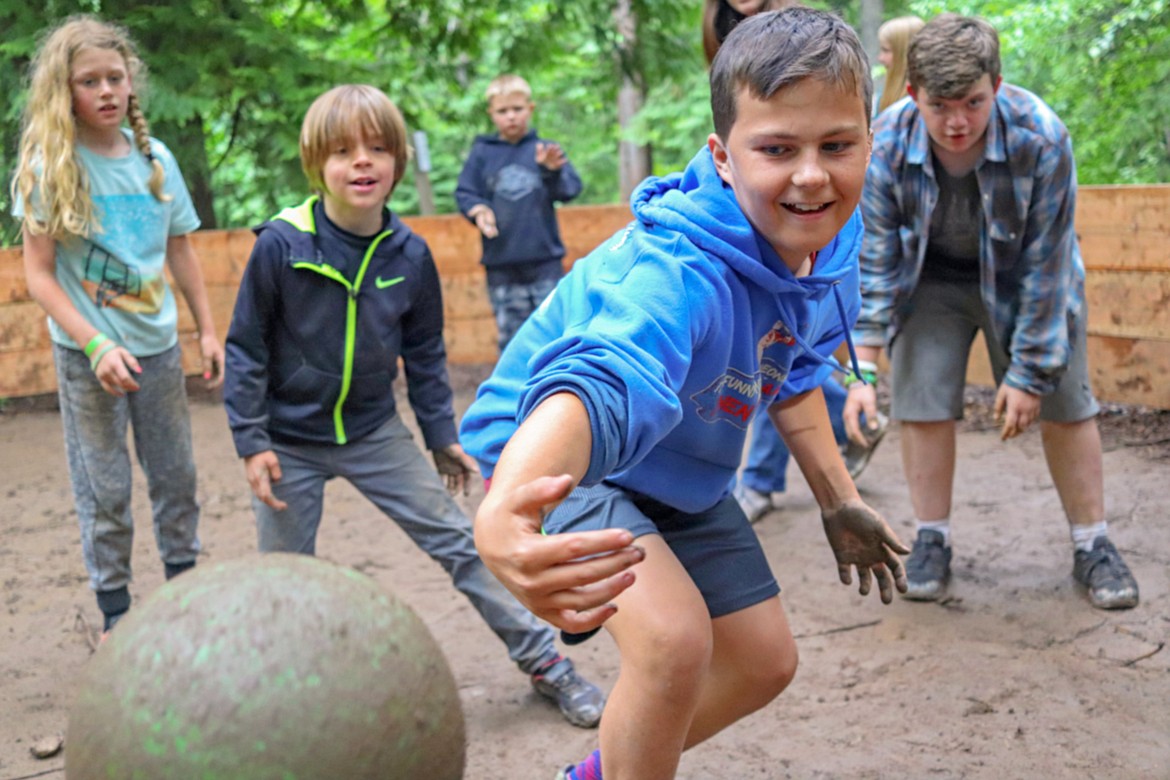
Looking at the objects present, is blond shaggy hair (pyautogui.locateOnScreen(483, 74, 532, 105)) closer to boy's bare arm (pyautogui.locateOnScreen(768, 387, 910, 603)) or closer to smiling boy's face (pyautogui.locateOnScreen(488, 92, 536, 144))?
smiling boy's face (pyautogui.locateOnScreen(488, 92, 536, 144))

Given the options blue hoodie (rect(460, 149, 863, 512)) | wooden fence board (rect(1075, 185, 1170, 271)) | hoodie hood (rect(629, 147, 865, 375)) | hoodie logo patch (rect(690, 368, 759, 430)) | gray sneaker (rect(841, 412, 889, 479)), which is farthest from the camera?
wooden fence board (rect(1075, 185, 1170, 271))

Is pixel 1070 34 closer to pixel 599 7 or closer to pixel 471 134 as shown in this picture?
pixel 599 7

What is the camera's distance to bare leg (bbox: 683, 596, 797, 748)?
116 inches

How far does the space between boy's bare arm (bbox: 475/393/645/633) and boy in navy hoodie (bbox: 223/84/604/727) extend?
7.09ft

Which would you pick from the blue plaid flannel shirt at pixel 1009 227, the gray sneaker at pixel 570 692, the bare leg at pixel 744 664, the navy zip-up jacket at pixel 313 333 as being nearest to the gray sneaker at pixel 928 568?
the blue plaid flannel shirt at pixel 1009 227

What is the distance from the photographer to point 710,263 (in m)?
2.49

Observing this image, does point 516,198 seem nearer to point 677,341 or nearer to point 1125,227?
point 1125,227

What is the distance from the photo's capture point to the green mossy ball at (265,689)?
184 centimetres

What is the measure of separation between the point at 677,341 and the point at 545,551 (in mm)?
620

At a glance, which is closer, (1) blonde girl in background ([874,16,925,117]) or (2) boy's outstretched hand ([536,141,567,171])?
(1) blonde girl in background ([874,16,925,117])

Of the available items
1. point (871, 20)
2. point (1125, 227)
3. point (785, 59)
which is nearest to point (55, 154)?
point (785, 59)

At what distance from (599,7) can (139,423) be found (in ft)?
21.0

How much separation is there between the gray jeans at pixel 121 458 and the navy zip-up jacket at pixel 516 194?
3.65 meters

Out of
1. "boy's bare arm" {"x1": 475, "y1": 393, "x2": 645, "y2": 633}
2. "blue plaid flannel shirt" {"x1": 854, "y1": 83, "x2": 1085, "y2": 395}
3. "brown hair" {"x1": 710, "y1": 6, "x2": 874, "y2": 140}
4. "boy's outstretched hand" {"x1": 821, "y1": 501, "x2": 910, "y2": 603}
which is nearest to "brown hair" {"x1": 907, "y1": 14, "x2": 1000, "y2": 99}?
"blue plaid flannel shirt" {"x1": 854, "y1": 83, "x2": 1085, "y2": 395}
